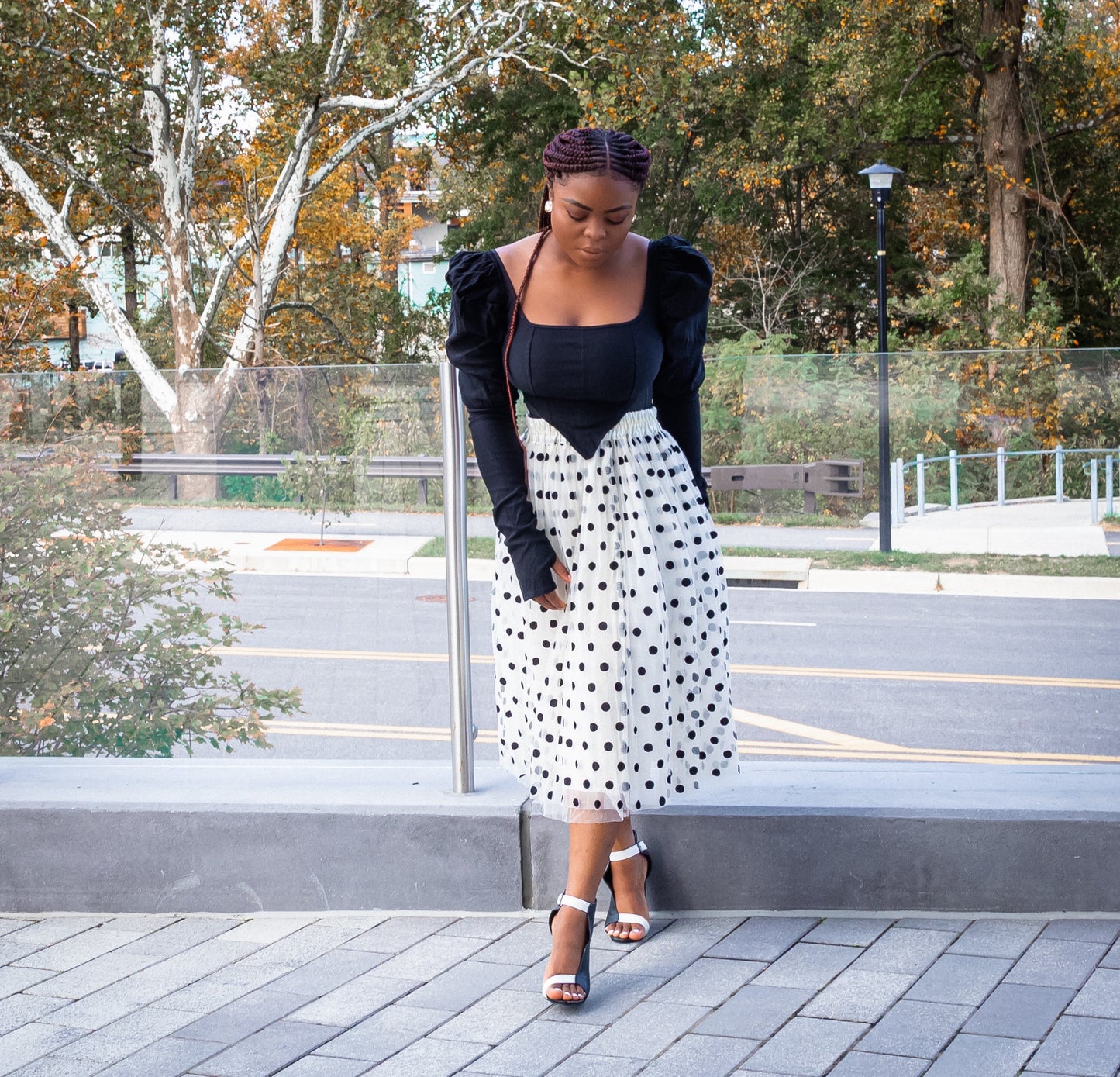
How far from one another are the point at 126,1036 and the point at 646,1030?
95 cm

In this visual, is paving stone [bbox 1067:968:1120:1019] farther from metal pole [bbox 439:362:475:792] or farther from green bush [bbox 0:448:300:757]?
green bush [bbox 0:448:300:757]

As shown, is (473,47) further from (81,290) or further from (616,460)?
(616,460)

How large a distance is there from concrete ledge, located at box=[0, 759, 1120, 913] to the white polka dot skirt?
10.6 inches

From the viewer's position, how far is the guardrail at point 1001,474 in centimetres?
365

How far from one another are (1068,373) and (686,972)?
2242 mm

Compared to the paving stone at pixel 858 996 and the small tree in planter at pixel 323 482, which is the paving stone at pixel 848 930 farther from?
the small tree in planter at pixel 323 482

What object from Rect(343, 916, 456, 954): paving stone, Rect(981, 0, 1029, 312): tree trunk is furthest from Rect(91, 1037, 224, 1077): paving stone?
Rect(981, 0, 1029, 312): tree trunk

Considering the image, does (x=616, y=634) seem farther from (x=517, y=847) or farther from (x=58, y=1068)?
(x=58, y=1068)

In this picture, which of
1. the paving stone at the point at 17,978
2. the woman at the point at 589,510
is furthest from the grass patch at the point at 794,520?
the paving stone at the point at 17,978

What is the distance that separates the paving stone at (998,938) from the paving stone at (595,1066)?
2.60 feet

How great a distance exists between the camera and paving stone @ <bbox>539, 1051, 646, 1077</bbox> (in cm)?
221

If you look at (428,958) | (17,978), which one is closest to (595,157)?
(428,958)

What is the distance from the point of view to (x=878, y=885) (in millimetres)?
2844

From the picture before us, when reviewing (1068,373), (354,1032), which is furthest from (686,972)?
(1068,373)
